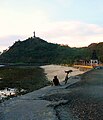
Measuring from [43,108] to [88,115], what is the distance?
406 centimetres

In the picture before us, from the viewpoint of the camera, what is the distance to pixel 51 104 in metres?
23.9

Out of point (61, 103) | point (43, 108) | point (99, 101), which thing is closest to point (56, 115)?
point (43, 108)

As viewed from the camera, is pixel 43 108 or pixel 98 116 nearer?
pixel 98 116

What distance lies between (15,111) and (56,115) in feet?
10.9

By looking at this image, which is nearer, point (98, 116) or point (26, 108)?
point (98, 116)

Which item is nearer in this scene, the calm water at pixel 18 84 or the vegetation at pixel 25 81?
the calm water at pixel 18 84

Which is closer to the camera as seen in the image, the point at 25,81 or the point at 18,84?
the point at 18,84

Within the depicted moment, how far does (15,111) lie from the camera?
853 inches

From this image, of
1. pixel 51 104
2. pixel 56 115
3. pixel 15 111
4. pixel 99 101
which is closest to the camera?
pixel 56 115

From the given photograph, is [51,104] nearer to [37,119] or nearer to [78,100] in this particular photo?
[78,100]

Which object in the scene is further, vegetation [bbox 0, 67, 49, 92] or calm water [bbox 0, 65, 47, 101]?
vegetation [bbox 0, 67, 49, 92]

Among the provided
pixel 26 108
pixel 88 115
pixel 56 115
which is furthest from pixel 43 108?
pixel 88 115

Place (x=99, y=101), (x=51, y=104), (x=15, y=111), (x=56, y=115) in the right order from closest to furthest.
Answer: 1. (x=56, y=115)
2. (x=15, y=111)
3. (x=51, y=104)
4. (x=99, y=101)

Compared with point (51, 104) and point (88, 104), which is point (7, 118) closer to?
point (51, 104)
